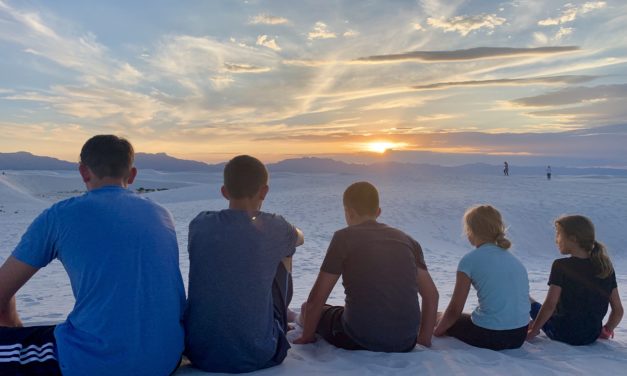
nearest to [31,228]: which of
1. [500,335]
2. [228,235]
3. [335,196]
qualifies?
[228,235]

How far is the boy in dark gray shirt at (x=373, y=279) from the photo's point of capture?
3.96m

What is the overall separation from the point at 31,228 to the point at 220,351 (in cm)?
147

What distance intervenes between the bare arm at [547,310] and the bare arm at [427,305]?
3.25ft

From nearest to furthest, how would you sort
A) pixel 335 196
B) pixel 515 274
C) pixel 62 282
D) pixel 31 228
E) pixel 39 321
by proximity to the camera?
pixel 31 228 → pixel 515 274 → pixel 39 321 → pixel 62 282 → pixel 335 196

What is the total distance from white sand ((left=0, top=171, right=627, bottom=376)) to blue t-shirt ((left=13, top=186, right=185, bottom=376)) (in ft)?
2.96

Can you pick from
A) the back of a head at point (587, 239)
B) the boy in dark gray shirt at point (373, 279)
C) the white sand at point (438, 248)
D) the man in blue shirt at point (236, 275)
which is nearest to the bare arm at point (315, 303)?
the boy in dark gray shirt at point (373, 279)

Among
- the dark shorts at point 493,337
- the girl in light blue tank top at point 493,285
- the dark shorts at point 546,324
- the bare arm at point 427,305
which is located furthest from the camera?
the dark shorts at point 546,324

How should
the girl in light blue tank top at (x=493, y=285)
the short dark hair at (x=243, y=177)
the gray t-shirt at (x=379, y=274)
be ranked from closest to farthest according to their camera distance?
the short dark hair at (x=243, y=177) < the gray t-shirt at (x=379, y=274) < the girl in light blue tank top at (x=493, y=285)

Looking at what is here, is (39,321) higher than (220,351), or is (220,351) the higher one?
(220,351)

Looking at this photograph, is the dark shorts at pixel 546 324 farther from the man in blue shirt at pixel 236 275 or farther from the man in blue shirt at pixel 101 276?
the man in blue shirt at pixel 101 276

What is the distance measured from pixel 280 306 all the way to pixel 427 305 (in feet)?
4.20

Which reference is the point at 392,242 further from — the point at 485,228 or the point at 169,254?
the point at 169,254

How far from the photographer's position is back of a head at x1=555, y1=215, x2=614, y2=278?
14.7 feet

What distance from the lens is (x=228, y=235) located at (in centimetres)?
347
